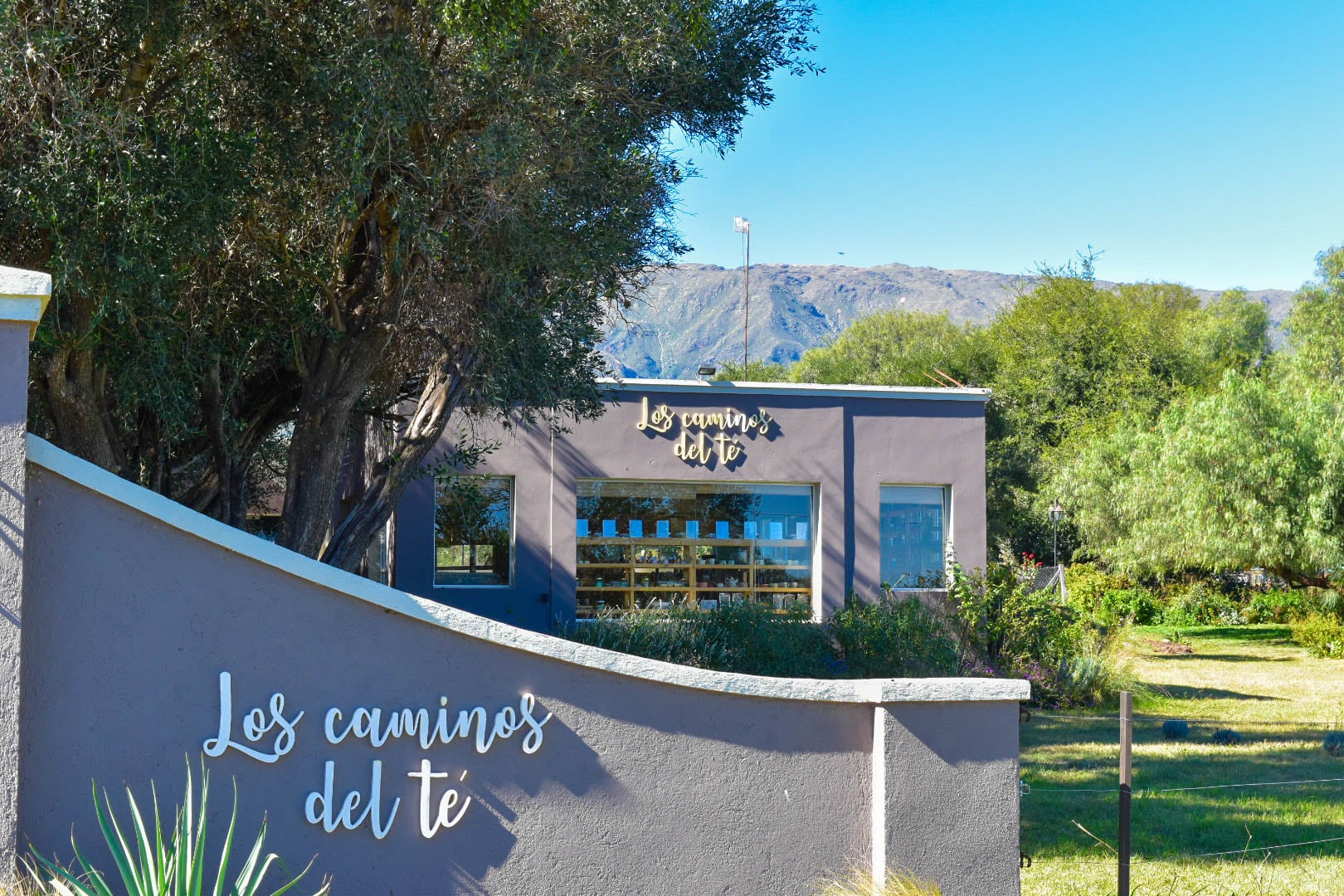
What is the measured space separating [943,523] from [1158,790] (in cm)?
822

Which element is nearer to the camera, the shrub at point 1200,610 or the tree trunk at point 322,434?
the tree trunk at point 322,434

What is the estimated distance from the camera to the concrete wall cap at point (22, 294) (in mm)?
4684

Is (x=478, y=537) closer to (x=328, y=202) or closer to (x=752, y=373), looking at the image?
(x=328, y=202)

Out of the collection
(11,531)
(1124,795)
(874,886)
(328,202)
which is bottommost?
(874,886)

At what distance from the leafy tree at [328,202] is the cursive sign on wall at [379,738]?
10.4 feet

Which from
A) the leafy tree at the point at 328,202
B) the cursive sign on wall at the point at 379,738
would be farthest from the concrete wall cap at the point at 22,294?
the leafy tree at the point at 328,202

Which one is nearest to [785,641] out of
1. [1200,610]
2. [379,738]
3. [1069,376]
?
[379,738]

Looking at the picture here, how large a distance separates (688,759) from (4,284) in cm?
354

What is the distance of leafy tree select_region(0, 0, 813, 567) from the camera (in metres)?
7.37

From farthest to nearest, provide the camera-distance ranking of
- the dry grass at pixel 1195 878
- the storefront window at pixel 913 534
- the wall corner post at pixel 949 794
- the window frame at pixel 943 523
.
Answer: the storefront window at pixel 913 534 → the window frame at pixel 943 523 → the dry grass at pixel 1195 878 → the wall corner post at pixel 949 794

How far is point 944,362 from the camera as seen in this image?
50.0 metres

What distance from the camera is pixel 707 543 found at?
734 inches

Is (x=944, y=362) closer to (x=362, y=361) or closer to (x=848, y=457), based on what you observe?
(x=848, y=457)

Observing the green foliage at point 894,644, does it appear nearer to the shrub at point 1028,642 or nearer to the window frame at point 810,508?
the shrub at point 1028,642
